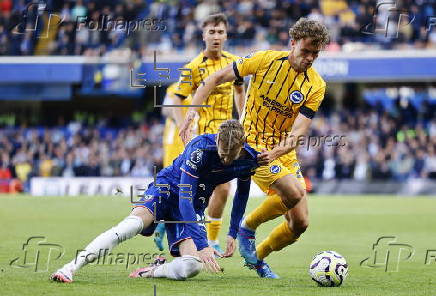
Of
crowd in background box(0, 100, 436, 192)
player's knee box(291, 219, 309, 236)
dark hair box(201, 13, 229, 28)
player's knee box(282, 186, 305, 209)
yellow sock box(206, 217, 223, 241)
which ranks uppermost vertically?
dark hair box(201, 13, 229, 28)

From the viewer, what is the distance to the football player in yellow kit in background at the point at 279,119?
7707 mm

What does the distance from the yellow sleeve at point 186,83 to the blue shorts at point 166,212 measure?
237cm

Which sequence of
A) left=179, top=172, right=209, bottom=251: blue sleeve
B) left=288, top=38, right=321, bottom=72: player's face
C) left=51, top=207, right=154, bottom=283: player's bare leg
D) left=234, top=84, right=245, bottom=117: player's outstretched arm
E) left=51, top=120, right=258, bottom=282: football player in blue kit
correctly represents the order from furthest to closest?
left=234, top=84, right=245, bottom=117: player's outstretched arm, left=288, top=38, right=321, bottom=72: player's face, left=179, top=172, right=209, bottom=251: blue sleeve, left=51, top=120, right=258, bottom=282: football player in blue kit, left=51, top=207, right=154, bottom=283: player's bare leg

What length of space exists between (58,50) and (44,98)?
1.71 metres

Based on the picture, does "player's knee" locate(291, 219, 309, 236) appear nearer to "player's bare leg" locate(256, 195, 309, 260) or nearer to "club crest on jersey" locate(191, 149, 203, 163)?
"player's bare leg" locate(256, 195, 309, 260)

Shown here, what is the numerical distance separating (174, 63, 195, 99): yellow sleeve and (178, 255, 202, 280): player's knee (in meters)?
2.98

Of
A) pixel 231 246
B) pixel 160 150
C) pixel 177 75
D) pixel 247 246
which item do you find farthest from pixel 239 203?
pixel 160 150

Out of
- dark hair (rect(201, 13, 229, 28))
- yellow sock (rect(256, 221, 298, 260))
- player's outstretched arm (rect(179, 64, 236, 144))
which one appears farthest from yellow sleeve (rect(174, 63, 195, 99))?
yellow sock (rect(256, 221, 298, 260))

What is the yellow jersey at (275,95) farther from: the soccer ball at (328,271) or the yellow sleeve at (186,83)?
the yellow sleeve at (186,83)

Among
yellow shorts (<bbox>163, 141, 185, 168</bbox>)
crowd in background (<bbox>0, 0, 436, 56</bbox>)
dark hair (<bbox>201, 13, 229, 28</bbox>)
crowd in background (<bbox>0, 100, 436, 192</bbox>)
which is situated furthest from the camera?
crowd in background (<bbox>0, 0, 436, 56</bbox>)

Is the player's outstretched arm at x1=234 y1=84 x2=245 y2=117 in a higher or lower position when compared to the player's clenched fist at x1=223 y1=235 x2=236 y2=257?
higher

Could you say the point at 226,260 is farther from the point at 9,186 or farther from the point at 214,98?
the point at 9,186

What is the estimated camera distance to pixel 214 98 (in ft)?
31.6

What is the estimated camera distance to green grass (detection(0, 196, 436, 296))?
6676mm
